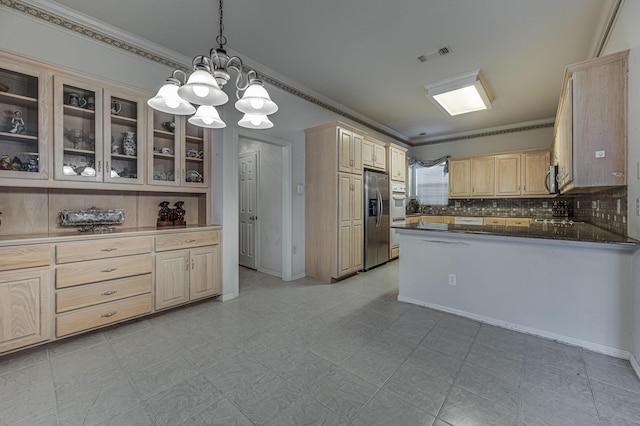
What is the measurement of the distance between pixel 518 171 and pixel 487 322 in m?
4.44

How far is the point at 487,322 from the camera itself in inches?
106

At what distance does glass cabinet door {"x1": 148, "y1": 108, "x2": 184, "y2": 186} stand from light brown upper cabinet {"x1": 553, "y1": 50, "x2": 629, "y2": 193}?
3.73m

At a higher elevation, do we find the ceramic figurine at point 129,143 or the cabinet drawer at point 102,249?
the ceramic figurine at point 129,143

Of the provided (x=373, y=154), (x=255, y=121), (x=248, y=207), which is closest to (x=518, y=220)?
(x=373, y=154)

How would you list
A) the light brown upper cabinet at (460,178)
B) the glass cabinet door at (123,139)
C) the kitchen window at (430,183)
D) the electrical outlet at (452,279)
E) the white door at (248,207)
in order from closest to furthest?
the glass cabinet door at (123,139)
the electrical outlet at (452,279)
the white door at (248,207)
the light brown upper cabinet at (460,178)
the kitchen window at (430,183)

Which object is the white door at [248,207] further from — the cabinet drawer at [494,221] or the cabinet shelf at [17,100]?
the cabinet drawer at [494,221]

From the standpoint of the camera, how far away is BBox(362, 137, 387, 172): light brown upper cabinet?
15.2 ft

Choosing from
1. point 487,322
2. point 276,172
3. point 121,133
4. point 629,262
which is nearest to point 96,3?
point 121,133

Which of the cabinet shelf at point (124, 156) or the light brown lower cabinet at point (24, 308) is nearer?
the light brown lower cabinet at point (24, 308)

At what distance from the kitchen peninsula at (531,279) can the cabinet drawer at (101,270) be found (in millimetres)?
2792

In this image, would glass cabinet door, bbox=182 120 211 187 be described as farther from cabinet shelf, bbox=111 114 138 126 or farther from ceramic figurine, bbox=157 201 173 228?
cabinet shelf, bbox=111 114 138 126

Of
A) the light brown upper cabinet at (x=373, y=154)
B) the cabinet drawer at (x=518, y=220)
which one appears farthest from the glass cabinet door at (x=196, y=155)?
the cabinet drawer at (x=518, y=220)

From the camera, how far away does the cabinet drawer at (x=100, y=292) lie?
7.47 feet

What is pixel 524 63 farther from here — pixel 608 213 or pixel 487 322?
pixel 487 322
